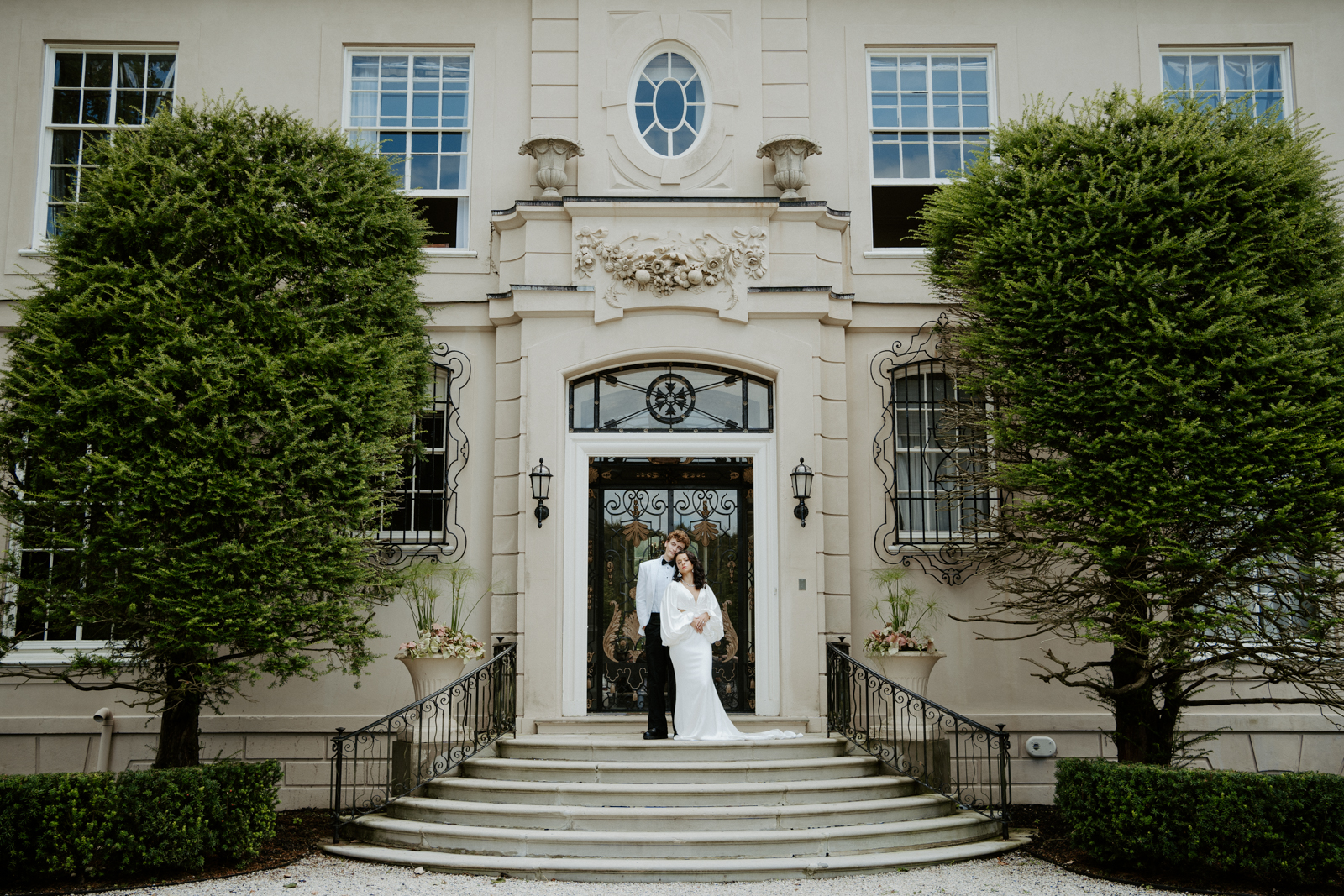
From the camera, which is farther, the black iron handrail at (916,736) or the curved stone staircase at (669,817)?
the black iron handrail at (916,736)

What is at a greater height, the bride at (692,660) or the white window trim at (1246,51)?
the white window trim at (1246,51)

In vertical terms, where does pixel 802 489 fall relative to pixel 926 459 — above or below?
below

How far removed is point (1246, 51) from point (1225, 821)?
9.15 m

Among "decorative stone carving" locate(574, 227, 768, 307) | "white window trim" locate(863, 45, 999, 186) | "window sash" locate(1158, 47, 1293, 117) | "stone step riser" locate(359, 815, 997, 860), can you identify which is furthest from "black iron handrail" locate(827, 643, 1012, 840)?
"window sash" locate(1158, 47, 1293, 117)

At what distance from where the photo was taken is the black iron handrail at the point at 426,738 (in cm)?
868

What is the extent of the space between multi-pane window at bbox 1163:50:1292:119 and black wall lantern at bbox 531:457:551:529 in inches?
336

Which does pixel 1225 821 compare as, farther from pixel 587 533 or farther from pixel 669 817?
pixel 587 533

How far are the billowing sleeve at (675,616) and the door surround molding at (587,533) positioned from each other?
126cm

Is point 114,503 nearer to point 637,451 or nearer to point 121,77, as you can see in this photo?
point 637,451

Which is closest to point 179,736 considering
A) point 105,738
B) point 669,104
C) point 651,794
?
point 105,738

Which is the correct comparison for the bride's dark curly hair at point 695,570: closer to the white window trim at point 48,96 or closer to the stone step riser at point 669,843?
the stone step riser at point 669,843

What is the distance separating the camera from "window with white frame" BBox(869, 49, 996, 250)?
11.7 metres

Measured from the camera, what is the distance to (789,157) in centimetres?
1104

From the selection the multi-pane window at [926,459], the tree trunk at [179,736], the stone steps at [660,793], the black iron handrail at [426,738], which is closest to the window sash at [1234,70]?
the multi-pane window at [926,459]
